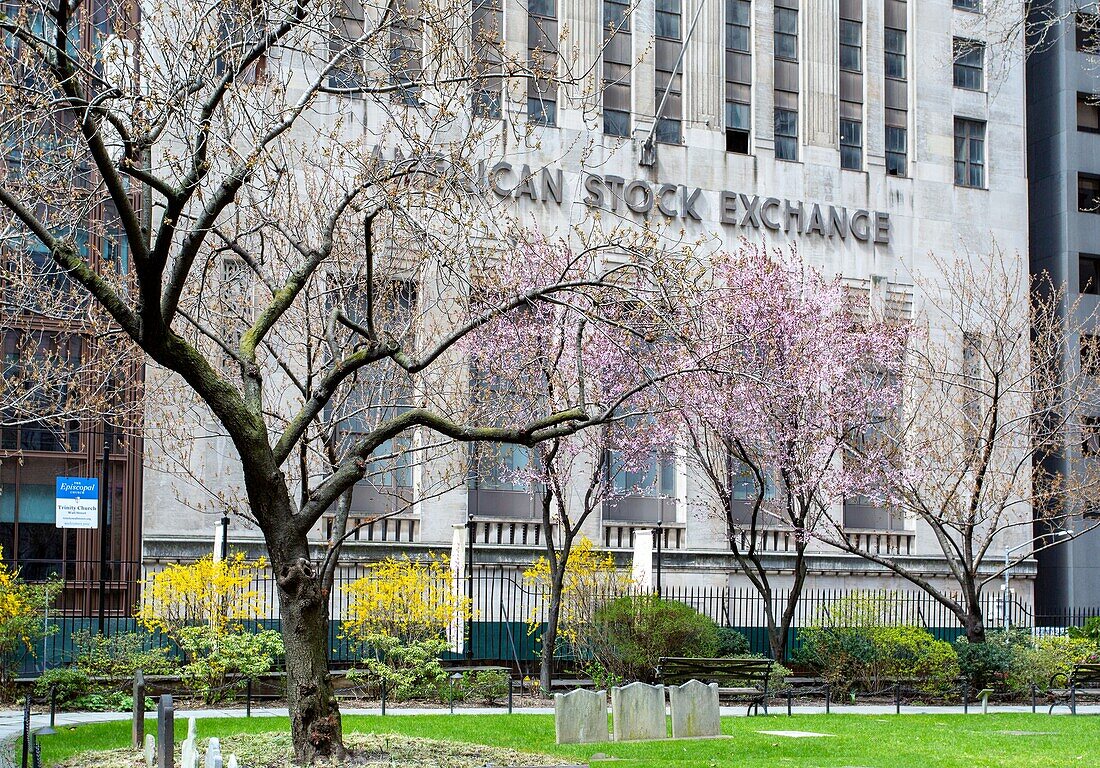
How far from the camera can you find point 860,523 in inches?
1673

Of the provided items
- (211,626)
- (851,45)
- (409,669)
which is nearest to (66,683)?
(211,626)

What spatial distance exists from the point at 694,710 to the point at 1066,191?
36.7 metres

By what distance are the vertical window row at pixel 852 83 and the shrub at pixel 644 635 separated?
21.3m

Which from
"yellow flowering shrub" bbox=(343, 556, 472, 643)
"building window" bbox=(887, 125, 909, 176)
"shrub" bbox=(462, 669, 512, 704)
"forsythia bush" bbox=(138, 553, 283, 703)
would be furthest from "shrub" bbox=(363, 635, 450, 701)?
"building window" bbox=(887, 125, 909, 176)

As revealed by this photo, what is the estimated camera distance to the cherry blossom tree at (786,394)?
28688 mm

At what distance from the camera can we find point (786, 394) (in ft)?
95.1

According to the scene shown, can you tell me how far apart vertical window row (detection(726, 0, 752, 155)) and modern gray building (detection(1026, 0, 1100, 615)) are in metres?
12.5

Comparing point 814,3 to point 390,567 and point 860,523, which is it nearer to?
point 860,523

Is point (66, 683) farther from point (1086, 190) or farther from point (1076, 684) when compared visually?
point (1086, 190)

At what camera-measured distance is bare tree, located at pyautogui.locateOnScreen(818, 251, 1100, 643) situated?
30766 millimetres

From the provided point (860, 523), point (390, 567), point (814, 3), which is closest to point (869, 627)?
point (390, 567)

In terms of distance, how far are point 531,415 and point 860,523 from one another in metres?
A: 17.2

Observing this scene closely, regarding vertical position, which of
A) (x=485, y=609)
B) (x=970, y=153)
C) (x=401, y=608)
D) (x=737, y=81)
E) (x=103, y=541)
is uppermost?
(x=737, y=81)

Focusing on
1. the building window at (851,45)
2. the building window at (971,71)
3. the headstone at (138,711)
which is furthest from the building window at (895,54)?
the headstone at (138,711)
